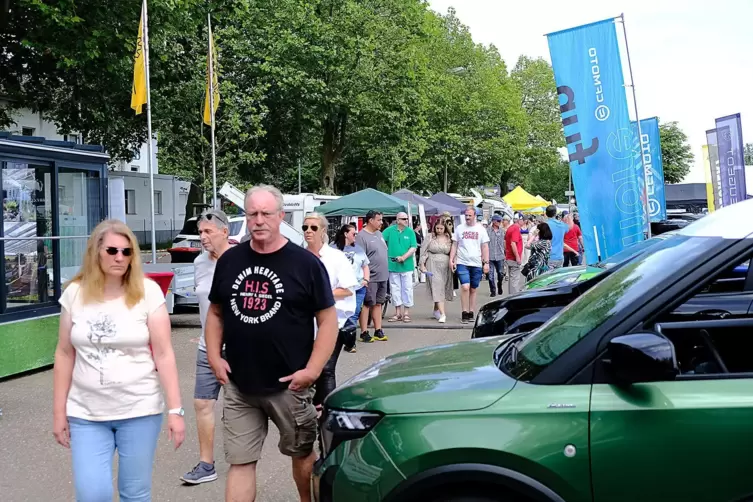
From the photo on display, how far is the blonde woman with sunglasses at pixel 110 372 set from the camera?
3574mm

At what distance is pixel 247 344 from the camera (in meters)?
3.97

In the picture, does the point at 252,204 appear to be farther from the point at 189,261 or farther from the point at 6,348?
the point at 189,261

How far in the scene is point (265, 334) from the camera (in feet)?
13.0

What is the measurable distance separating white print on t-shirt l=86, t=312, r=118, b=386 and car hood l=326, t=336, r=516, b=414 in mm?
995

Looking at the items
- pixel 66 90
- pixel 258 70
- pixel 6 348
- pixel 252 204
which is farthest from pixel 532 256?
pixel 258 70

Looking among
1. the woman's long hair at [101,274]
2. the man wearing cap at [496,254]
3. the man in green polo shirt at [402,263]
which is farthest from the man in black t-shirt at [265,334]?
the man wearing cap at [496,254]

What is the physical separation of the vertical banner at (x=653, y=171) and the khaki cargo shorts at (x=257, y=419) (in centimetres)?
1151

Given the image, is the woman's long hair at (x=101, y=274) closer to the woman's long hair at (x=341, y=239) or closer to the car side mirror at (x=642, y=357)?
the car side mirror at (x=642, y=357)

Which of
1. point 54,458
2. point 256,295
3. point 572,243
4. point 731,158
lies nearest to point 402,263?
point 572,243

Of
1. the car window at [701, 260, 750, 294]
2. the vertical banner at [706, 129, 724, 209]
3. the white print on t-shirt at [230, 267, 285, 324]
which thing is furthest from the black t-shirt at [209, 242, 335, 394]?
the vertical banner at [706, 129, 724, 209]

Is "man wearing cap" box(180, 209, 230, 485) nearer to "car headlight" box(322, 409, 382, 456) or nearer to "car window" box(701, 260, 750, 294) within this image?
"car headlight" box(322, 409, 382, 456)

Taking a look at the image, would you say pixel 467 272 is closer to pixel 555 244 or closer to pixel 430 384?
pixel 555 244

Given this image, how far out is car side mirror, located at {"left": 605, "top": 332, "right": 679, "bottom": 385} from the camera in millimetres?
2809

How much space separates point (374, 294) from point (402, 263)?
204cm
